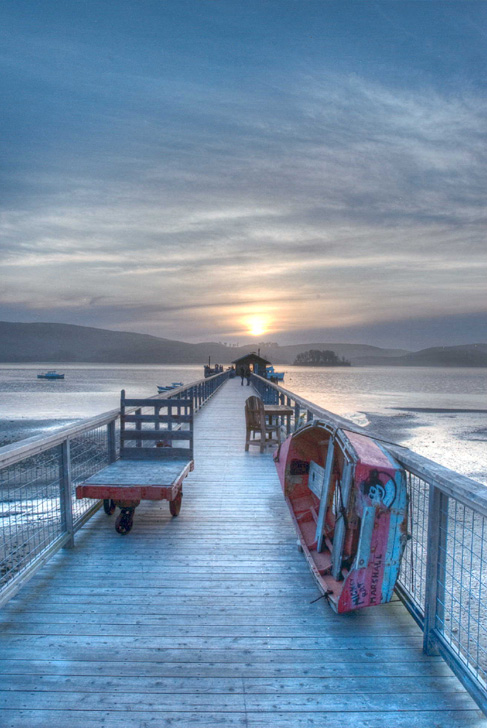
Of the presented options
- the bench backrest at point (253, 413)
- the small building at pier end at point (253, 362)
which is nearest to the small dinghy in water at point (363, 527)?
the bench backrest at point (253, 413)

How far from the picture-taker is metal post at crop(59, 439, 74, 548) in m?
3.50

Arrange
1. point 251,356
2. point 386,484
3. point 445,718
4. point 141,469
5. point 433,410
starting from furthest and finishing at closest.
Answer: point 433,410, point 251,356, point 141,469, point 386,484, point 445,718

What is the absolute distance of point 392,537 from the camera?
2428 mm

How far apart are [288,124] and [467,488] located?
45.4ft

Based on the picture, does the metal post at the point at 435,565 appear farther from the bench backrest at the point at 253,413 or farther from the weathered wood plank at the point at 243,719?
the bench backrest at the point at 253,413

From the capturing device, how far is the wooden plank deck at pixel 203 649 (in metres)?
1.89

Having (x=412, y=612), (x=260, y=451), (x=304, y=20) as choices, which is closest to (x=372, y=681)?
(x=412, y=612)

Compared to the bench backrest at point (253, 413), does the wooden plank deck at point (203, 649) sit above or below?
below

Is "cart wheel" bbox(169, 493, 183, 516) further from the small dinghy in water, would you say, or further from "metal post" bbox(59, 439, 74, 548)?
the small dinghy in water

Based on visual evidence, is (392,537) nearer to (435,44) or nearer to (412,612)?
(412,612)

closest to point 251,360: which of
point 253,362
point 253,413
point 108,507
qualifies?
point 253,362

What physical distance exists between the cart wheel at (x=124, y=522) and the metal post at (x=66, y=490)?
0.43m

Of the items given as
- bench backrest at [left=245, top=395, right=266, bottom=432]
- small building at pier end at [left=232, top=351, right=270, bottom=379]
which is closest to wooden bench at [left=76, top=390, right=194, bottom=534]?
bench backrest at [left=245, top=395, right=266, bottom=432]

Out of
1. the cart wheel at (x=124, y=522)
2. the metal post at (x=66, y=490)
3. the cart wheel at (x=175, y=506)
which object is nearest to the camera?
the metal post at (x=66, y=490)
